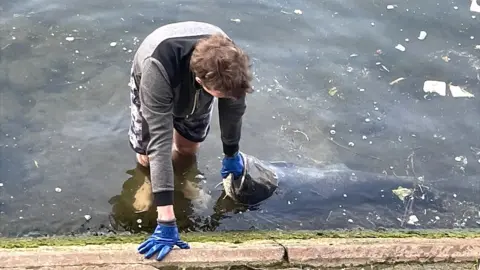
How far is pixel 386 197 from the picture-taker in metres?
4.89

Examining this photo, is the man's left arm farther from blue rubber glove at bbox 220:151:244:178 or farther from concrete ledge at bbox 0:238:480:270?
concrete ledge at bbox 0:238:480:270

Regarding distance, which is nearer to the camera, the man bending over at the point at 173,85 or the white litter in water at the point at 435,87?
the man bending over at the point at 173,85

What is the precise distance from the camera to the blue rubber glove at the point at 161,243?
3.45m

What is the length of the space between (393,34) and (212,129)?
236cm

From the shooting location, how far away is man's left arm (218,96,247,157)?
367cm

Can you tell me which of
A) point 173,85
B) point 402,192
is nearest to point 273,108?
point 402,192

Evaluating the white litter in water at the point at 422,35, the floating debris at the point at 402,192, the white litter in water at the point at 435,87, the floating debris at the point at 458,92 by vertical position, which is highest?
the white litter in water at the point at 422,35

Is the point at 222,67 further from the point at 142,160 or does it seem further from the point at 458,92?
the point at 458,92

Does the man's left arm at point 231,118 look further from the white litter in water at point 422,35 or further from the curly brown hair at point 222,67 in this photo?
the white litter in water at point 422,35

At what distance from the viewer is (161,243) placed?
348 centimetres

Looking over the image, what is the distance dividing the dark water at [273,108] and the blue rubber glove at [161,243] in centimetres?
99

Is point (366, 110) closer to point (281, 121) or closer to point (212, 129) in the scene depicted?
point (281, 121)

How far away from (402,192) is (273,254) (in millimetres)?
1727

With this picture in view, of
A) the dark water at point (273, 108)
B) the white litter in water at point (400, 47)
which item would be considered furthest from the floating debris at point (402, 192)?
the white litter in water at point (400, 47)
